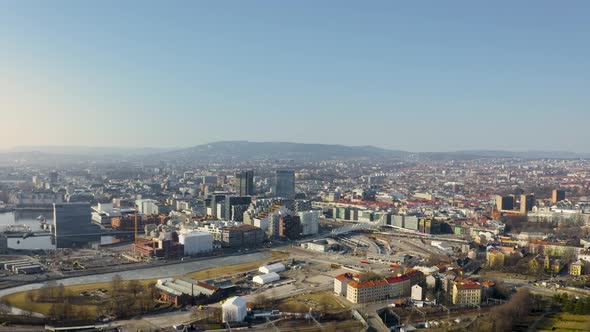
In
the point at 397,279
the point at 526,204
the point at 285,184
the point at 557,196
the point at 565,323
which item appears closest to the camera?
the point at 565,323

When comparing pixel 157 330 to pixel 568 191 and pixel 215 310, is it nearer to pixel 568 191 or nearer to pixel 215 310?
pixel 215 310

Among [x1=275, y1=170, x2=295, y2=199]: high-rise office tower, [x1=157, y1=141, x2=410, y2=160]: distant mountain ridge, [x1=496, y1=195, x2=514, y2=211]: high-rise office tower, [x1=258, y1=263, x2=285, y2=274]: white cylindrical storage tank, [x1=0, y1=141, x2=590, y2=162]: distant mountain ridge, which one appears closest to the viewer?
[x1=258, y1=263, x2=285, y2=274]: white cylindrical storage tank

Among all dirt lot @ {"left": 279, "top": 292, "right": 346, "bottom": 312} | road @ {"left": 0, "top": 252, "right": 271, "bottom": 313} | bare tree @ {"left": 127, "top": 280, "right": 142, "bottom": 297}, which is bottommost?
road @ {"left": 0, "top": 252, "right": 271, "bottom": 313}

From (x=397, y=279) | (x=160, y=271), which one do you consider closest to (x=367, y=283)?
(x=397, y=279)

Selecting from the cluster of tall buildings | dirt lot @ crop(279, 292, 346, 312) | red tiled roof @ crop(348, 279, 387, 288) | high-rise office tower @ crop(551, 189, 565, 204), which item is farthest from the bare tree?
high-rise office tower @ crop(551, 189, 565, 204)

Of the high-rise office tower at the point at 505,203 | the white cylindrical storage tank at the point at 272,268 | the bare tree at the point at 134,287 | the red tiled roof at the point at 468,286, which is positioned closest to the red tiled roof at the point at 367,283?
the red tiled roof at the point at 468,286

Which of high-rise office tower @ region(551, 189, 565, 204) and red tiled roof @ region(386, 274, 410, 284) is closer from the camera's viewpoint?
red tiled roof @ region(386, 274, 410, 284)

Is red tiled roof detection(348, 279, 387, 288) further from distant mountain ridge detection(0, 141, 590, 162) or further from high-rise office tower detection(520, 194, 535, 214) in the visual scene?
distant mountain ridge detection(0, 141, 590, 162)

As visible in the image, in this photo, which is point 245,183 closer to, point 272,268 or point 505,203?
point 505,203

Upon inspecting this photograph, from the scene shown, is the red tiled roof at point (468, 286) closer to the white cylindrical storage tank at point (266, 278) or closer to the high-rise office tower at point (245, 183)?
the white cylindrical storage tank at point (266, 278)

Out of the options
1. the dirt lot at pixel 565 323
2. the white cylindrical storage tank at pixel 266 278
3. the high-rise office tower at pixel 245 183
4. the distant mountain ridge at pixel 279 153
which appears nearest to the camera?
the dirt lot at pixel 565 323
